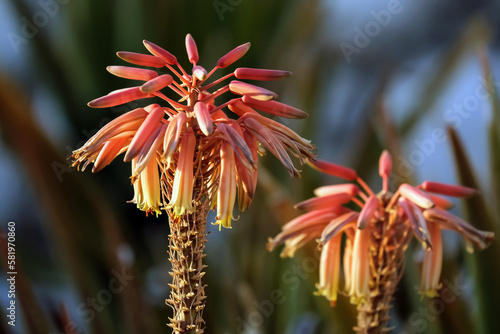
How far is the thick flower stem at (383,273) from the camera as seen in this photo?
0.60m

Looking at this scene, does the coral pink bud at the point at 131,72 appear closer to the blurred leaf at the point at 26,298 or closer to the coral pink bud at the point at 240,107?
the coral pink bud at the point at 240,107

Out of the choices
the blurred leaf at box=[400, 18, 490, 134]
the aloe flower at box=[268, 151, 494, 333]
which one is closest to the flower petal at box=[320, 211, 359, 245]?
the aloe flower at box=[268, 151, 494, 333]

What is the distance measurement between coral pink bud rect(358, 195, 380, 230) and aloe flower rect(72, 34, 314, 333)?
0.11m

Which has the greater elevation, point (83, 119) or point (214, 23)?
point (214, 23)

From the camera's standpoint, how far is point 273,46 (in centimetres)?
170

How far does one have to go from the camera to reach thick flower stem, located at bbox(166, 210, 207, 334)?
0.45 meters

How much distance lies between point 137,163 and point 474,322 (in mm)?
806

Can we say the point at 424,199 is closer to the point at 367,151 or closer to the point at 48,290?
the point at 367,151

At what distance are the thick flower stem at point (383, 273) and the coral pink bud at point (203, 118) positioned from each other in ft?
0.89

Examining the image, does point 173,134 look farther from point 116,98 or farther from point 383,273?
point 383,273

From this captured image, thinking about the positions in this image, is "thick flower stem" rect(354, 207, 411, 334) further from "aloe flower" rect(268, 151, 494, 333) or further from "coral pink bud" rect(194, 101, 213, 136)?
"coral pink bud" rect(194, 101, 213, 136)

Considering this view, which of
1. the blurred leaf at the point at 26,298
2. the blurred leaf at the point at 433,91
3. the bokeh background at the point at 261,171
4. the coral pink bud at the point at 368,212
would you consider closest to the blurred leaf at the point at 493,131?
the bokeh background at the point at 261,171

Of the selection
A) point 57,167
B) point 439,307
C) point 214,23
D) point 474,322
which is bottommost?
point 474,322

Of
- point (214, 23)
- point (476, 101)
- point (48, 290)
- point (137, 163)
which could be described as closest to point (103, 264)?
point (48, 290)
